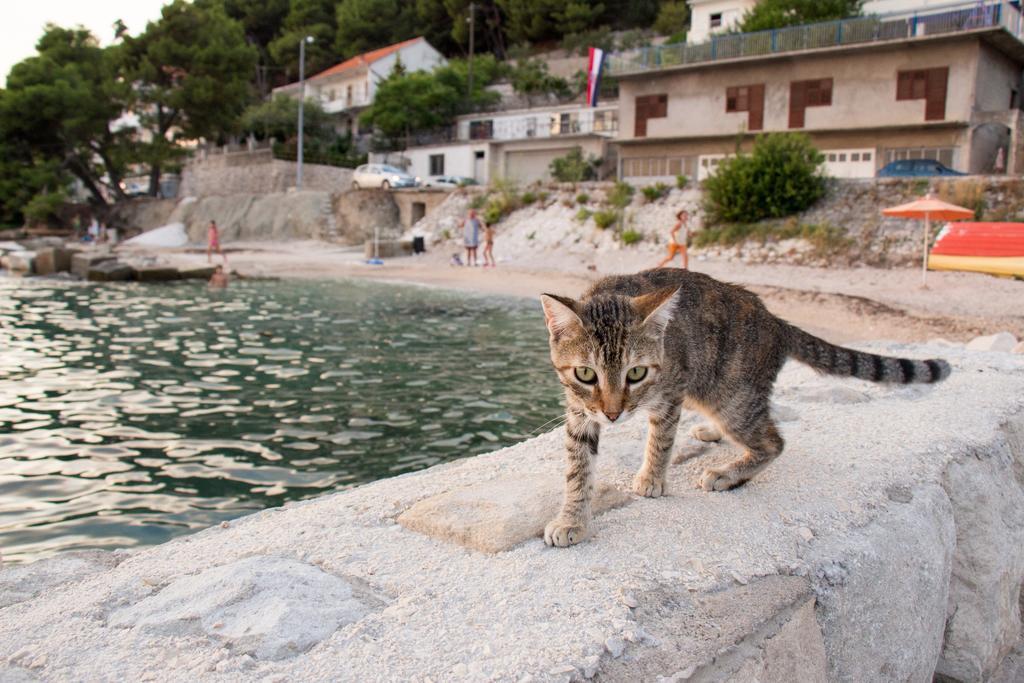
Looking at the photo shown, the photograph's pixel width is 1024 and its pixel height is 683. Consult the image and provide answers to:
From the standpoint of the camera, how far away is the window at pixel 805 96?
3108 cm

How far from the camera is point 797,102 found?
31828 mm

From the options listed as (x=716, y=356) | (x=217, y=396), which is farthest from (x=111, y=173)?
(x=716, y=356)

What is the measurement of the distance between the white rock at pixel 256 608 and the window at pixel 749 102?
112 feet

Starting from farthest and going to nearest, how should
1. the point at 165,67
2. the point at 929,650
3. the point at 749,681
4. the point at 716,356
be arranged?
the point at 165,67 → the point at 716,356 → the point at 929,650 → the point at 749,681

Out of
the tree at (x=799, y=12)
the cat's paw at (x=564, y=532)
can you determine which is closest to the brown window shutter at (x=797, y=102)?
the tree at (x=799, y=12)

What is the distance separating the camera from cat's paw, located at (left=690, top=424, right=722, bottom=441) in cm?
471

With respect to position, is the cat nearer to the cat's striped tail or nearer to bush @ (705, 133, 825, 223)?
the cat's striped tail

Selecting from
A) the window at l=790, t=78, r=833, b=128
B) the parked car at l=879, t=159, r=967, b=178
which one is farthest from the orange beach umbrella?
the window at l=790, t=78, r=833, b=128

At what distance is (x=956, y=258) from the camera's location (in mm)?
17766

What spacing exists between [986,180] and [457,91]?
35729mm

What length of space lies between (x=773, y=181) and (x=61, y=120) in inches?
1621

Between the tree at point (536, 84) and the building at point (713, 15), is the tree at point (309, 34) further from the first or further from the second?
the building at point (713, 15)

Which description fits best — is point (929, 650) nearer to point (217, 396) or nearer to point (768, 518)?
point (768, 518)

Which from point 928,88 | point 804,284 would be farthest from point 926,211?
point 928,88
